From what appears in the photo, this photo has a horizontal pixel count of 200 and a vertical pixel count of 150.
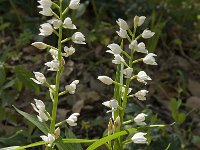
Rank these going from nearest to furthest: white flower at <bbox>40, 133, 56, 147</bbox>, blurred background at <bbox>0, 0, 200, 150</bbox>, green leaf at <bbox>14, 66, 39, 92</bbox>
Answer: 1. white flower at <bbox>40, 133, 56, 147</bbox>
2. green leaf at <bbox>14, 66, 39, 92</bbox>
3. blurred background at <bbox>0, 0, 200, 150</bbox>

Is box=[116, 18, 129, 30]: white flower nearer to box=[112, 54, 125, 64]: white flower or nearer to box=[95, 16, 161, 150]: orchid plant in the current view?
box=[95, 16, 161, 150]: orchid plant

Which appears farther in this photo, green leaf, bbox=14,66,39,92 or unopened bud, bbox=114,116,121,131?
green leaf, bbox=14,66,39,92

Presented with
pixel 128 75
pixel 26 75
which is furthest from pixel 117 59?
pixel 26 75

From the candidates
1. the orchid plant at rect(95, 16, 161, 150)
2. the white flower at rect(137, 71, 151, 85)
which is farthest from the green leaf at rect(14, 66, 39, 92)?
the white flower at rect(137, 71, 151, 85)

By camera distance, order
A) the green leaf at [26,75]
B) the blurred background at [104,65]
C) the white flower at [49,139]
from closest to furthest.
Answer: the white flower at [49,139], the green leaf at [26,75], the blurred background at [104,65]

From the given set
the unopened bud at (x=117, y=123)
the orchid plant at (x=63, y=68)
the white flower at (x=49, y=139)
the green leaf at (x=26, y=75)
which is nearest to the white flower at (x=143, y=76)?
the orchid plant at (x=63, y=68)

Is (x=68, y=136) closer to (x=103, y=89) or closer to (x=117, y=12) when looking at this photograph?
(x=103, y=89)

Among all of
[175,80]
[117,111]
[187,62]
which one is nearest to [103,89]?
[175,80]

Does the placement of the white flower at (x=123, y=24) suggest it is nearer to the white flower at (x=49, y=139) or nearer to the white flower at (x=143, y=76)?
the white flower at (x=143, y=76)
